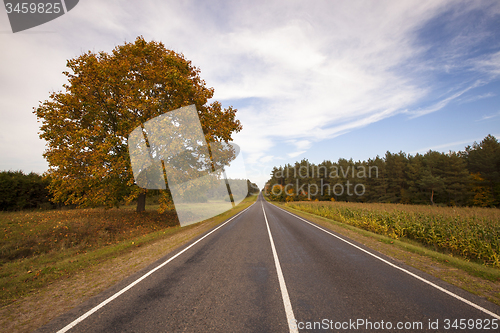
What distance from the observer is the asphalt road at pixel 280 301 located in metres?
3.39

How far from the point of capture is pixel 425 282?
203 inches

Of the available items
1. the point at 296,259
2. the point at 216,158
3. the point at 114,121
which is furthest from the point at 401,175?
the point at 114,121

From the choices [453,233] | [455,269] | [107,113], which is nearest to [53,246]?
[107,113]

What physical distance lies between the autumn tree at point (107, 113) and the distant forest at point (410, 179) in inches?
2072

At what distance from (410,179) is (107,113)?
68.0 metres

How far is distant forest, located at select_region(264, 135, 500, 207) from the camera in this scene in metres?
38.8

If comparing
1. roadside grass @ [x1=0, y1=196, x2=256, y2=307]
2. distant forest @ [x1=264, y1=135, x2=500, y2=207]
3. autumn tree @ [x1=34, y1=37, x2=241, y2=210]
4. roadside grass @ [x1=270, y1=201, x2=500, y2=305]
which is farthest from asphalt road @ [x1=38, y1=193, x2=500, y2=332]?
distant forest @ [x1=264, y1=135, x2=500, y2=207]

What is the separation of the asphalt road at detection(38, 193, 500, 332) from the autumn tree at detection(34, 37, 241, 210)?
32.3 ft

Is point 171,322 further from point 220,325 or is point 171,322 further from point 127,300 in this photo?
point 127,300

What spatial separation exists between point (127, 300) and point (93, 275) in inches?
107

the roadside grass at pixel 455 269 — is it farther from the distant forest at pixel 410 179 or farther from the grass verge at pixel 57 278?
the distant forest at pixel 410 179

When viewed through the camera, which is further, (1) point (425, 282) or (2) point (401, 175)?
(2) point (401, 175)

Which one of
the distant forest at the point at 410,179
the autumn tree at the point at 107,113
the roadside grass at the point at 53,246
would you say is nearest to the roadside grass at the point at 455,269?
the roadside grass at the point at 53,246

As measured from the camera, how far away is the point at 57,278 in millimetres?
5902
